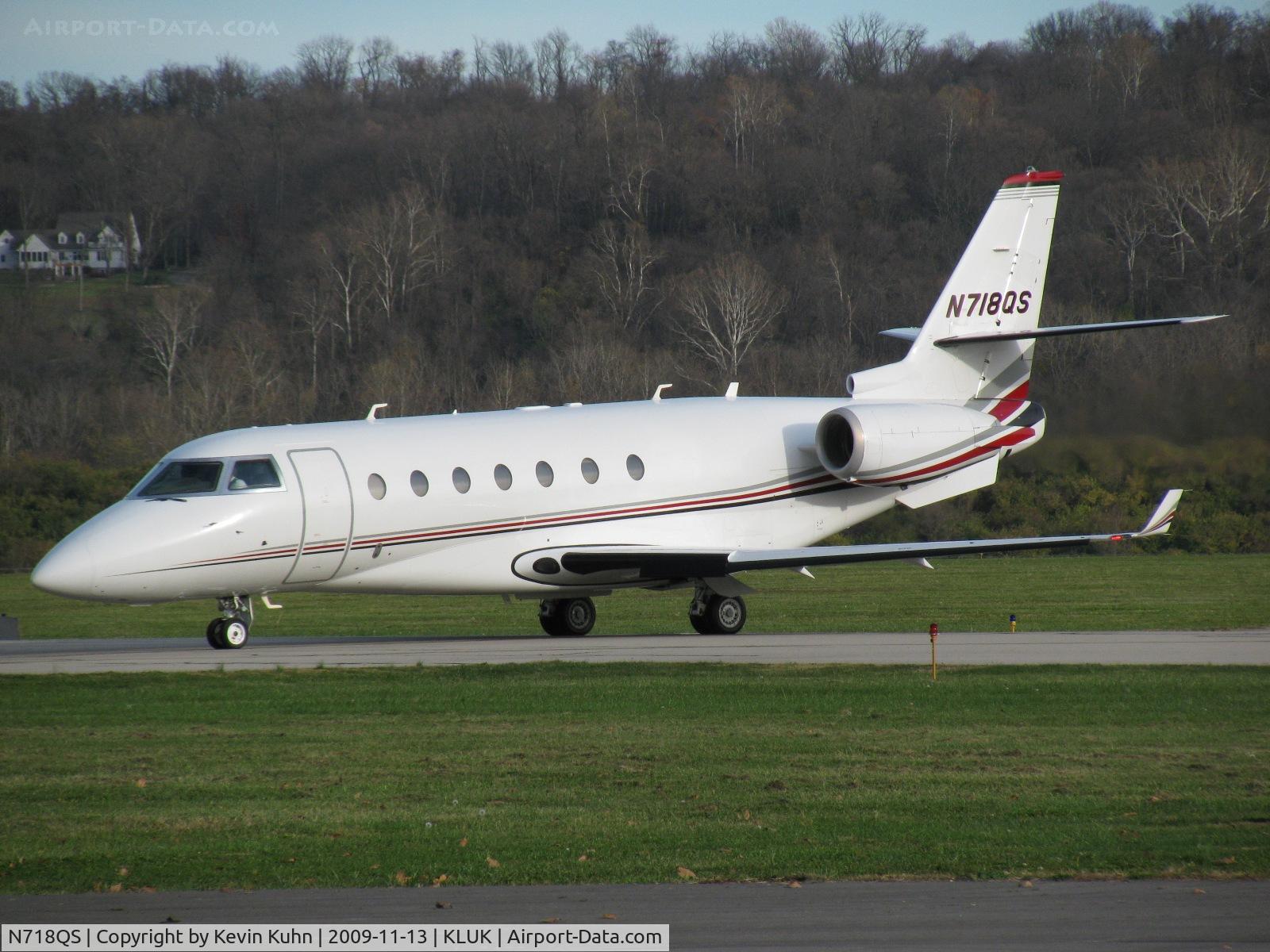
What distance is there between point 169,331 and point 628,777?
74527mm

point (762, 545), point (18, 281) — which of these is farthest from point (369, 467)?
point (18, 281)

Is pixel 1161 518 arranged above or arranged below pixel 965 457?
below

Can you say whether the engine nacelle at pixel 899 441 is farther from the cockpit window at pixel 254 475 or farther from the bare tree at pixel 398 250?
the bare tree at pixel 398 250

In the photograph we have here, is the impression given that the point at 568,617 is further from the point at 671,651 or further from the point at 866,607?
the point at 866,607

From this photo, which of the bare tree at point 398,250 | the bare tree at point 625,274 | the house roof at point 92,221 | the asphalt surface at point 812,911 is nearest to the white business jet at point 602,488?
the asphalt surface at point 812,911

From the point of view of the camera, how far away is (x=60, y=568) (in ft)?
67.9

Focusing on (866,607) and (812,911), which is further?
(866,607)

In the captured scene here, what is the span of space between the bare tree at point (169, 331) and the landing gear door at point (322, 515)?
188 ft

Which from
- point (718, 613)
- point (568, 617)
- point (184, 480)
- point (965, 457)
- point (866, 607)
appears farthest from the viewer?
point (866, 607)

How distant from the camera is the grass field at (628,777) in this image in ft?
31.4

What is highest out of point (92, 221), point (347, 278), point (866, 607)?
point (92, 221)

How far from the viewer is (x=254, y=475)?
2231 centimetres

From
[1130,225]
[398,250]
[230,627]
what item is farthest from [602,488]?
[398,250]

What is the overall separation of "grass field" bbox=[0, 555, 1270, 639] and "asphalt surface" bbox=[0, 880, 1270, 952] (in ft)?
60.8
